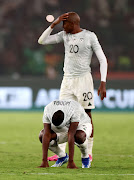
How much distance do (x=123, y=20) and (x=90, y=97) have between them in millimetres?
27597

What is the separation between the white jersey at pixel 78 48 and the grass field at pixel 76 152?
134 centimetres

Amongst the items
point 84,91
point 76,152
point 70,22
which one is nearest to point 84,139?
point 84,91

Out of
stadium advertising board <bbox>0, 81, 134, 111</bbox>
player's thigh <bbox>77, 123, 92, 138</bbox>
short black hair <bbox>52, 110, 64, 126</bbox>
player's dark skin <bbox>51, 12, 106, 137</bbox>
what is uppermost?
player's dark skin <bbox>51, 12, 106, 137</bbox>

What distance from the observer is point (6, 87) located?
75.5ft

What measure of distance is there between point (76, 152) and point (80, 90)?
6.01ft

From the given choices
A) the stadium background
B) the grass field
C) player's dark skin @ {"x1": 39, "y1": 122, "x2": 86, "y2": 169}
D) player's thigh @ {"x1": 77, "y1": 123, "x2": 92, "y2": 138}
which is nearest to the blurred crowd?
the stadium background

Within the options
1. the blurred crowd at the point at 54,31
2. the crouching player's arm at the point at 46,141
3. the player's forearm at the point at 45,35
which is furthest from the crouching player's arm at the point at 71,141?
the blurred crowd at the point at 54,31

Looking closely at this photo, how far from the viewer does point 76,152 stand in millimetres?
10414

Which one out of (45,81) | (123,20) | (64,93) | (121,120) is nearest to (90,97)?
(64,93)

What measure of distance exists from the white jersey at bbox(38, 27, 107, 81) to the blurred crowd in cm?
2422

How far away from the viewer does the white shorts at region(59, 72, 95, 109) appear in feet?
29.2

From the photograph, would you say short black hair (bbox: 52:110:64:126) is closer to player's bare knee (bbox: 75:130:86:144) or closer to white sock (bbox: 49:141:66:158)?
player's bare knee (bbox: 75:130:86:144)

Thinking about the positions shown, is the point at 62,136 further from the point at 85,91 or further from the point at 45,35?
the point at 45,35

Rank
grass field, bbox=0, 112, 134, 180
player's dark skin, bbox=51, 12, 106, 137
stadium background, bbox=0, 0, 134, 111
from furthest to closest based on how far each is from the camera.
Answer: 1. stadium background, bbox=0, 0, 134, 111
2. player's dark skin, bbox=51, 12, 106, 137
3. grass field, bbox=0, 112, 134, 180
